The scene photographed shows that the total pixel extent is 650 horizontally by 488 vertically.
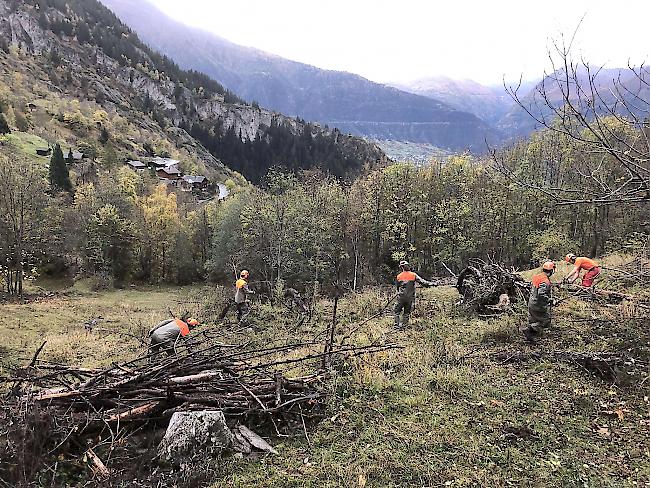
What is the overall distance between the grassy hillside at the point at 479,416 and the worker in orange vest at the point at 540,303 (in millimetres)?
283

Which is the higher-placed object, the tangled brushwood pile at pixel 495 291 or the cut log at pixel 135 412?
the tangled brushwood pile at pixel 495 291

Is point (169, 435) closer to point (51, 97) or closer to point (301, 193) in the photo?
point (301, 193)

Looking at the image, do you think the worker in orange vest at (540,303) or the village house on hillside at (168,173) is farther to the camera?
the village house on hillside at (168,173)

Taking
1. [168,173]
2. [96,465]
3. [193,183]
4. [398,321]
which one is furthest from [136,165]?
[96,465]

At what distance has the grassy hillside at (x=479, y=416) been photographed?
5.00m

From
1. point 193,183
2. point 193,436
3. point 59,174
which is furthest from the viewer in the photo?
point 193,183

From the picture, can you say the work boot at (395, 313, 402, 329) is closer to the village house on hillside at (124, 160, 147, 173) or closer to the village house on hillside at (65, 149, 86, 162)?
the village house on hillside at (65, 149, 86, 162)

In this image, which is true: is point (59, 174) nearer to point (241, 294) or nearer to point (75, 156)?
point (75, 156)

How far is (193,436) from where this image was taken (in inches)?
210

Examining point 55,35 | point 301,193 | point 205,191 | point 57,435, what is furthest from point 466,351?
point 55,35

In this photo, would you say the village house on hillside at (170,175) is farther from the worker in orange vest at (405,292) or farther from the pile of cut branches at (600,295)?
the pile of cut branches at (600,295)

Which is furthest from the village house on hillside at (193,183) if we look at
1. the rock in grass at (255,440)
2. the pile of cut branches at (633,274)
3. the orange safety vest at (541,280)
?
the rock in grass at (255,440)

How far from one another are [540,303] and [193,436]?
7.23 metres

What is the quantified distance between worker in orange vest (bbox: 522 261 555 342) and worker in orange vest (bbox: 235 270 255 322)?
8608 millimetres
